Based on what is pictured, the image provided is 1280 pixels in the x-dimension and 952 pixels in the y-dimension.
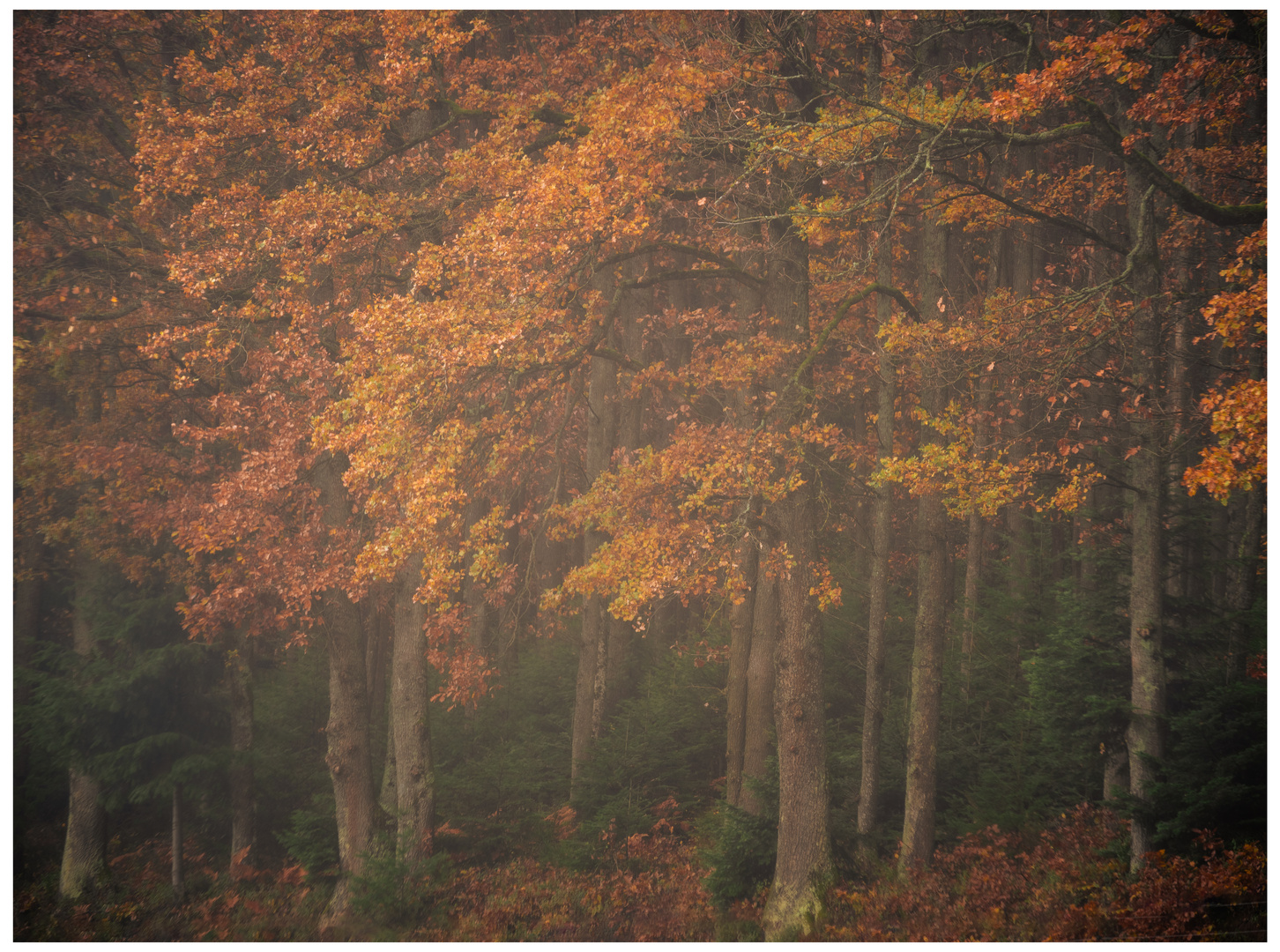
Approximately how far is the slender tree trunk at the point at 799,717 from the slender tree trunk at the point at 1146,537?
10.5ft

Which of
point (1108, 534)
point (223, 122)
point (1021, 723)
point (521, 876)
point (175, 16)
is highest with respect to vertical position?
point (175, 16)

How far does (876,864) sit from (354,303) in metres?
10.0

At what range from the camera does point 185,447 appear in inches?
533

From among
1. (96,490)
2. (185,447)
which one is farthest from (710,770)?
(96,490)

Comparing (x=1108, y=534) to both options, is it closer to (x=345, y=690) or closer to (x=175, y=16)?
(x=345, y=690)

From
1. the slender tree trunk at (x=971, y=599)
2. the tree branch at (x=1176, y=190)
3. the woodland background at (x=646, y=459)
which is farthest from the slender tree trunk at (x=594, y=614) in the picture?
the tree branch at (x=1176, y=190)

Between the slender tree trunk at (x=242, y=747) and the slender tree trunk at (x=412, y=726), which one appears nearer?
the slender tree trunk at (x=412, y=726)

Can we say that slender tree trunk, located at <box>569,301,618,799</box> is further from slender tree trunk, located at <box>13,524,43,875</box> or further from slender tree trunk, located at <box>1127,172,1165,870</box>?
slender tree trunk, located at <box>13,524,43,875</box>

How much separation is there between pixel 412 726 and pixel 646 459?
16.8ft

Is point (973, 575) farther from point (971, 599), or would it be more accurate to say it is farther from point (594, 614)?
point (594, 614)

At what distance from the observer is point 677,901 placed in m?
10.0

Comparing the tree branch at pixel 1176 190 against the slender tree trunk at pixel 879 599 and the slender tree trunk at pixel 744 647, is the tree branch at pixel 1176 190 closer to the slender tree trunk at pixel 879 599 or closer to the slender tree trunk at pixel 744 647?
the slender tree trunk at pixel 879 599

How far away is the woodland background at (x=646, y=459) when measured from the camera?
778cm

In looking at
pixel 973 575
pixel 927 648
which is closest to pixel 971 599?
pixel 973 575
